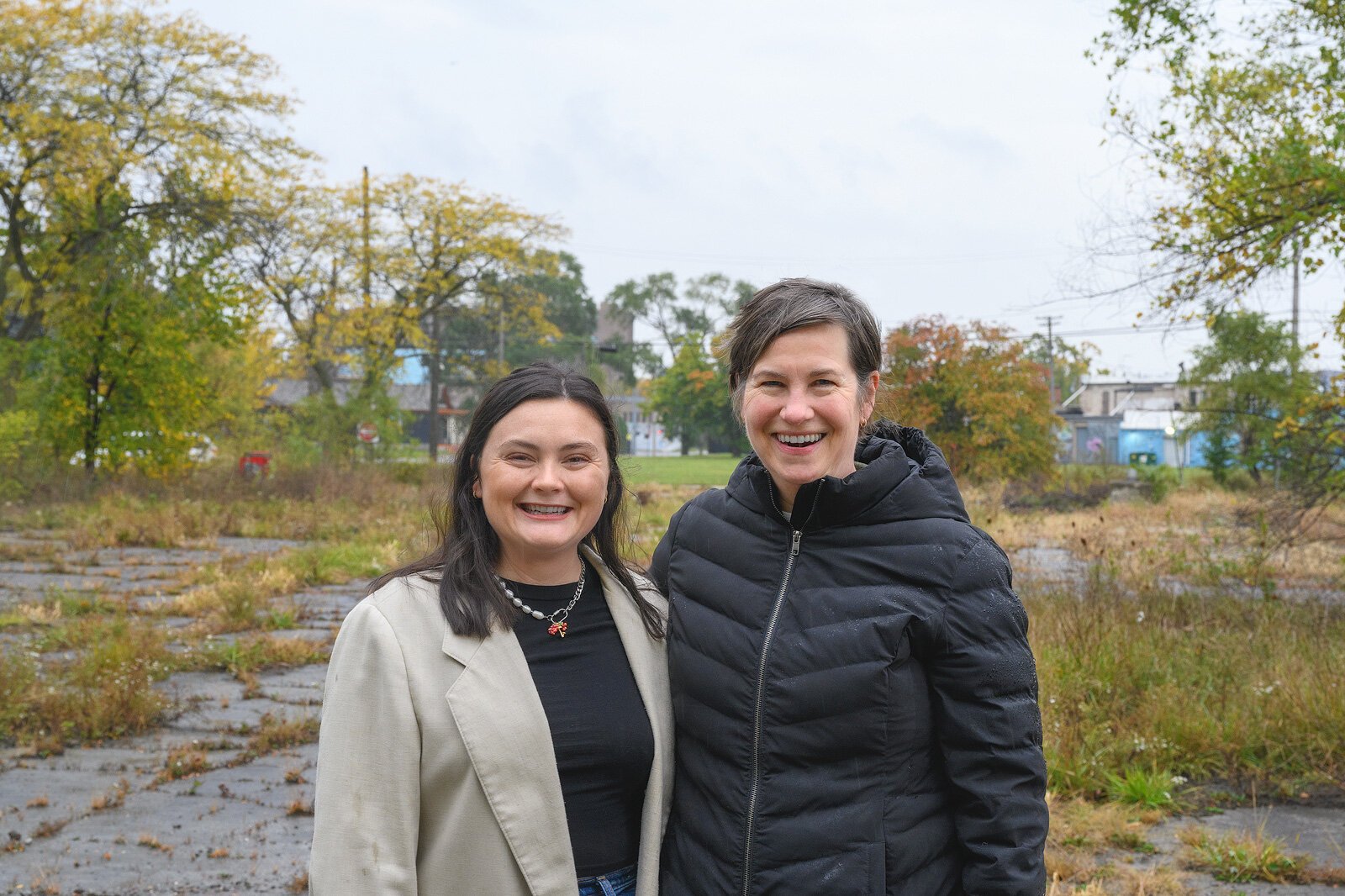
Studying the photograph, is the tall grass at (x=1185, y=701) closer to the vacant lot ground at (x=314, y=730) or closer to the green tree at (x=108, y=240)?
the vacant lot ground at (x=314, y=730)

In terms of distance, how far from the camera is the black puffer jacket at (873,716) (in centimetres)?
211

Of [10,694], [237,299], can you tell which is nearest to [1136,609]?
[10,694]

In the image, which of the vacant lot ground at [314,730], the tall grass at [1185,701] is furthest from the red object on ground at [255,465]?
the tall grass at [1185,701]

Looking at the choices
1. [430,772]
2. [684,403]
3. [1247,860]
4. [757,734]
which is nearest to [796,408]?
[757,734]

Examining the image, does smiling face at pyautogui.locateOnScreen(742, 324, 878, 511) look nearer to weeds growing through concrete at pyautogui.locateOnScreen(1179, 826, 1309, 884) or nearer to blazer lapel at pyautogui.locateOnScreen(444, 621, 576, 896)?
blazer lapel at pyautogui.locateOnScreen(444, 621, 576, 896)

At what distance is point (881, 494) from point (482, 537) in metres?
0.86

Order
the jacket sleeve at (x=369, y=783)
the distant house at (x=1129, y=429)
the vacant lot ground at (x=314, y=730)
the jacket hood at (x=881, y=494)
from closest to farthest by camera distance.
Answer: the jacket sleeve at (x=369, y=783) → the jacket hood at (x=881, y=494) → the vacant lot ground at (x=314, y=730) → the distant house at (x=1129, y=429)

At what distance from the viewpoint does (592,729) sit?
7.51 feet

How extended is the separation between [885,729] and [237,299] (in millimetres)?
20382

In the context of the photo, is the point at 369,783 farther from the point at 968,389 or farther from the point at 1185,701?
the point at 968,389

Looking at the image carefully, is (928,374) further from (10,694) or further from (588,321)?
(588,321)

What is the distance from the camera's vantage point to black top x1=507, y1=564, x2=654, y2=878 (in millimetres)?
2271

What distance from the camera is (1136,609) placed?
26.7 ft

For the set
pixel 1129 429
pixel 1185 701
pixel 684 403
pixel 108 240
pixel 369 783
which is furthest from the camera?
pixel 1129 429
